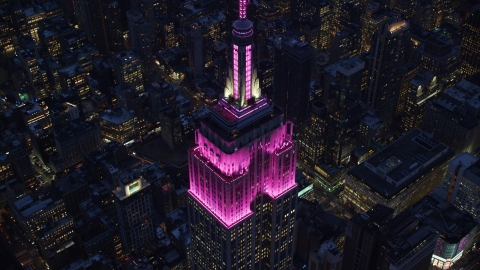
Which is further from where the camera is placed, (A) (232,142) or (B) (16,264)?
(A) (232,142)

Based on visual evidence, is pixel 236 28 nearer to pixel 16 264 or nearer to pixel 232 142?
pixel 232 142

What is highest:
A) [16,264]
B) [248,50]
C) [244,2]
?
[244,2]

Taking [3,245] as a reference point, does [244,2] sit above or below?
above

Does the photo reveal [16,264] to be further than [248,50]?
No

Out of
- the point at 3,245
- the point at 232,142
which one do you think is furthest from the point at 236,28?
the point at 3,245

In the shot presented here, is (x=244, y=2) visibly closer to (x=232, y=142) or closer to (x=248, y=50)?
(x=248, y=50)

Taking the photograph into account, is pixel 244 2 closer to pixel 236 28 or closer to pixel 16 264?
pixel 236 28

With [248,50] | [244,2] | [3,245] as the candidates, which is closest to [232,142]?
[248,50]

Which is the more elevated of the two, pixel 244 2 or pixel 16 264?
pixel 244 2
